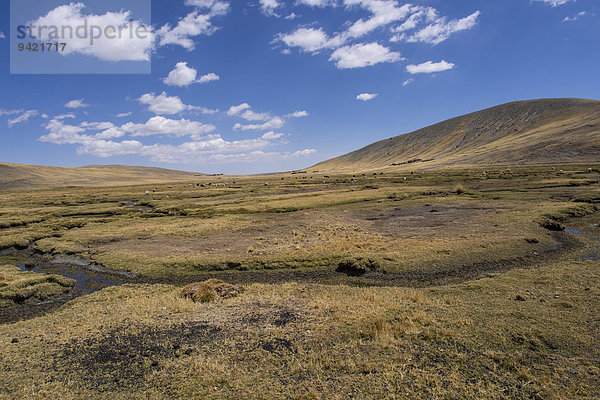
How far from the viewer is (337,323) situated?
13797 millimetres

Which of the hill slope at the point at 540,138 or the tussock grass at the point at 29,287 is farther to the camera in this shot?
the hill slope at the point at 540,138

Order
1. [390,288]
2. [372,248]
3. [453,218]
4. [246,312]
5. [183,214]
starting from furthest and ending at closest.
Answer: [183,214] → [453,218] → [372,248] → [390,288] → [246,312]

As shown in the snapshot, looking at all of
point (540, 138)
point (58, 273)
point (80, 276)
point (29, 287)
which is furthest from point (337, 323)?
point (540, 138)

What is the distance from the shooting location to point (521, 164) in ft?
381

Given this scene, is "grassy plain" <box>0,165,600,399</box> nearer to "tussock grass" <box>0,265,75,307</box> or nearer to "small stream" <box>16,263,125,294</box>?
"small stream" <box>16,263,125,294</box>

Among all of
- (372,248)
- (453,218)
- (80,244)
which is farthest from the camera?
(453,218)

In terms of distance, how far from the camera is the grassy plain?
32.8 feet

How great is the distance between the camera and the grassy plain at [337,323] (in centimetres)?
999

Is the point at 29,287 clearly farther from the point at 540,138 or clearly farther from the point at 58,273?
the point at 540,138

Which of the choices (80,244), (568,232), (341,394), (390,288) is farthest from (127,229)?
(568,232)

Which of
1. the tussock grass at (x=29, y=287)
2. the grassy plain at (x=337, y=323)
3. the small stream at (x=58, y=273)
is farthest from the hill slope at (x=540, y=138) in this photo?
the tussock grass at (x=29, y=287)

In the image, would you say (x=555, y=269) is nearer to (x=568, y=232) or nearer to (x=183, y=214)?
(x=568, y=232)

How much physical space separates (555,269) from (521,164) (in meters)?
121

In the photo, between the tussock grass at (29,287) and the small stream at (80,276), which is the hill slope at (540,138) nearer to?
the small stream at (80,276)
